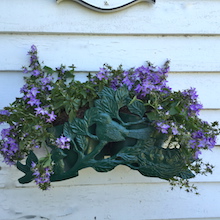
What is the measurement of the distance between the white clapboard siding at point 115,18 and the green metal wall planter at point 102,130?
0.36 meters

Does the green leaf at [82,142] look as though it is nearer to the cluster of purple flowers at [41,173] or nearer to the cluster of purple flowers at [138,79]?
the cluster of purple flowers at [41,173]

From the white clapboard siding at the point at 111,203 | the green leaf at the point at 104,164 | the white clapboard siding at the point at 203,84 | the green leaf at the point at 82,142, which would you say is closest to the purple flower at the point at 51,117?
the green leaf at the point at 82,142

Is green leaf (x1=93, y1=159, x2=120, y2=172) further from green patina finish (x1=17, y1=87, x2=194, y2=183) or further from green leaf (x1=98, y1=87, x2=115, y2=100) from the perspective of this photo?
green leaf (x1=98, y1=87, x2=115, y2=100)

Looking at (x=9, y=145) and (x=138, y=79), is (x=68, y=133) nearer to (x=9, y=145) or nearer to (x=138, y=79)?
(x=9, y=145)

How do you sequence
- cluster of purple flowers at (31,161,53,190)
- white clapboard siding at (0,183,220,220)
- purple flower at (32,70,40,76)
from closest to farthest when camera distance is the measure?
cluster of purple flowers at (31,161,53,190) → purple flower at (32,70,40,76) → white clapboard siding at (0,183,220,220)

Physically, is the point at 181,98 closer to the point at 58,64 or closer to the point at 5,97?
the point at 58,64

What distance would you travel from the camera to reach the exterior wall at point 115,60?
1.60 meters

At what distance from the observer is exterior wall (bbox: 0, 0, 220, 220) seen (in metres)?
1.60

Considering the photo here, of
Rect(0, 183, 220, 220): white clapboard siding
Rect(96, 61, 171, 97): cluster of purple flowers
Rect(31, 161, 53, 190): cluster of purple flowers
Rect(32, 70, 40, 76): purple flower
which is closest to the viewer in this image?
Rect(31, 161, 53, 190): cluster of purple flowers

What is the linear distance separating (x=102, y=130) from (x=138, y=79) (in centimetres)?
32

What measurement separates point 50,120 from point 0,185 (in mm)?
530

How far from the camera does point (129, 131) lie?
51.5 inches

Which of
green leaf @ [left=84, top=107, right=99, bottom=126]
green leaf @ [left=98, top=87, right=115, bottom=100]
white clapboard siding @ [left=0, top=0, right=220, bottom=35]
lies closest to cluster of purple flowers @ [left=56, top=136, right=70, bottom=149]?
green leaf @ [left=84, top=107, right=99, bottom=126]

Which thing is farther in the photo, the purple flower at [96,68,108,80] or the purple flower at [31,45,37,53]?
the purple flower at [31,45,37,53]
